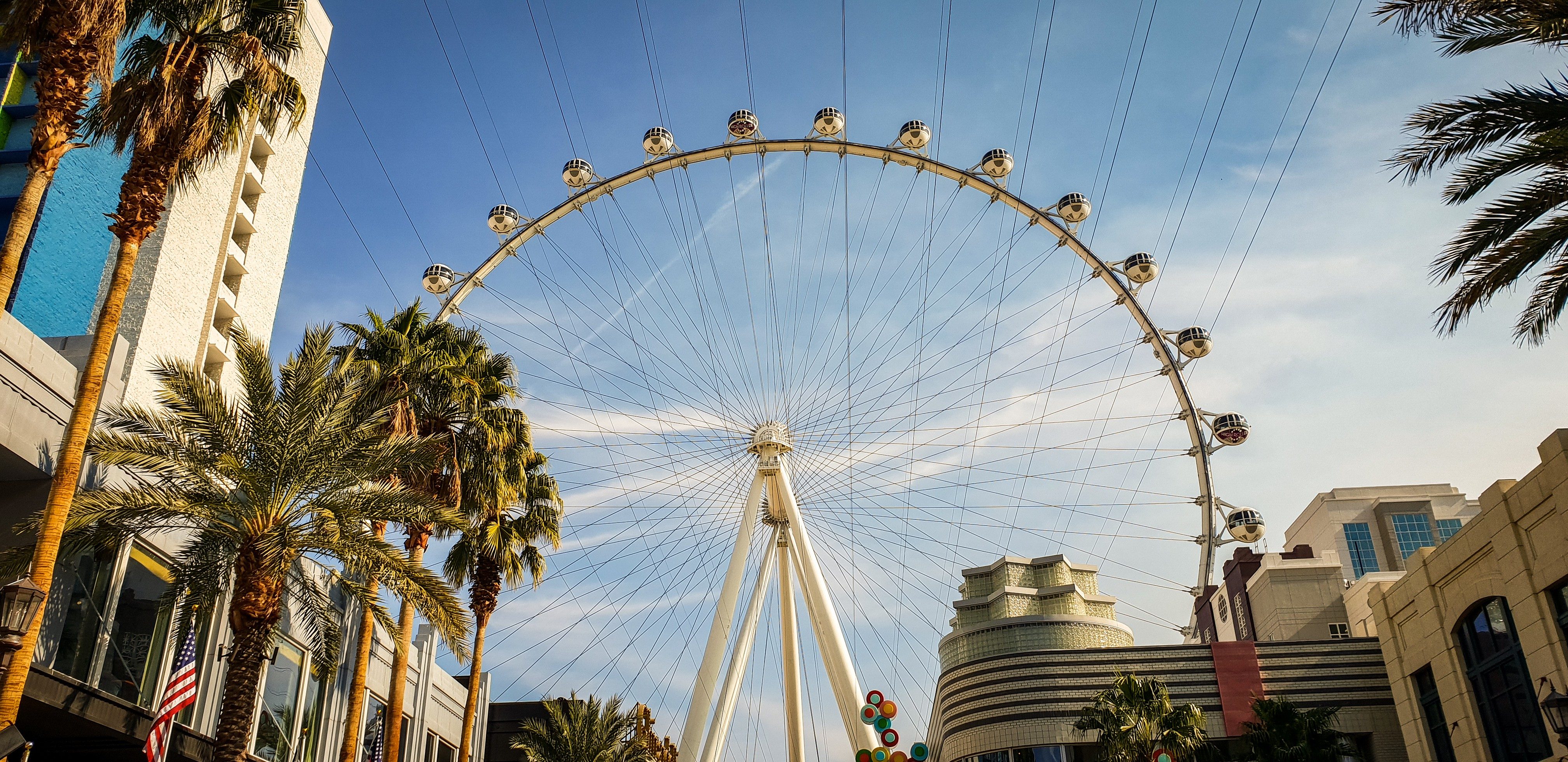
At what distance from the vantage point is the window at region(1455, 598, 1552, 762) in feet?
111

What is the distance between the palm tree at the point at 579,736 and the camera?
142 ft

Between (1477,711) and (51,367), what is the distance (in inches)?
1609

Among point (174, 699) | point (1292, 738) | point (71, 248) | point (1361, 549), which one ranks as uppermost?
point (1361, 549)

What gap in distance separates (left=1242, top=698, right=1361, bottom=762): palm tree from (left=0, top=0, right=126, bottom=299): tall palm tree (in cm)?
4234

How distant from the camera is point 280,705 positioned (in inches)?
1198

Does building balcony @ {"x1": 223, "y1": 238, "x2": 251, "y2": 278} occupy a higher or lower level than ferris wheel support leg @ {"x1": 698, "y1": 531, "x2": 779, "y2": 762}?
higher

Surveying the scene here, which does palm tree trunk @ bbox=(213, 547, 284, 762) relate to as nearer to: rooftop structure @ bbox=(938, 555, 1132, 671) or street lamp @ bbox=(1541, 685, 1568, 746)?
street lamp @ bbox=(1541, 685, 1568, 746)

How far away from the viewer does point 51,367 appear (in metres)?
24.1

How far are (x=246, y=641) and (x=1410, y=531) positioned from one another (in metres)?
119

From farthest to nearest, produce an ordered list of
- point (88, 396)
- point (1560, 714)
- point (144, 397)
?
1. point (144, 397)
2. point (88, 396)
3. point (1560, 714)

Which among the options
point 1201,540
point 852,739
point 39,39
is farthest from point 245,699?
point 1201,540

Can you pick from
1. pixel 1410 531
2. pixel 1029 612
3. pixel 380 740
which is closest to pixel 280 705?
pixel 380 740

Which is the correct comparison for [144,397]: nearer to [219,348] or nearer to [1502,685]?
[219,348]

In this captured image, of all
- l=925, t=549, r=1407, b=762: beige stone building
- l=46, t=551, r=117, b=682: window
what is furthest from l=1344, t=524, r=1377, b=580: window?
l=46, t=551, r=117, b=682: window
